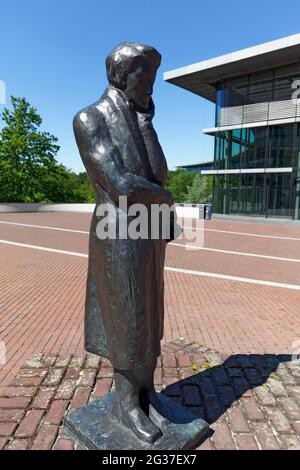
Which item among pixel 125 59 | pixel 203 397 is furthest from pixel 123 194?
pixel 203 397

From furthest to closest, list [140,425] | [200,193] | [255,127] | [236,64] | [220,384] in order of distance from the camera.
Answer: [200,193] → [255,127] → [236,64] → [220,384] → [140,425]

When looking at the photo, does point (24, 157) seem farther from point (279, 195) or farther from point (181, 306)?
point (181, 306)

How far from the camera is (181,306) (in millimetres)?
6125

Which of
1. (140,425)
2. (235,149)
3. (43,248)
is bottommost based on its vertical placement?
(43,248)

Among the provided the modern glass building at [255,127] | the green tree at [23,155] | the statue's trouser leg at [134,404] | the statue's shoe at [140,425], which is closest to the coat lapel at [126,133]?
the statue's trouser leg at [134,404]

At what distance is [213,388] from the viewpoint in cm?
337

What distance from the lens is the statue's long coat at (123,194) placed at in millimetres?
1985

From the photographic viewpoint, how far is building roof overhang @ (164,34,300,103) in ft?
74.1

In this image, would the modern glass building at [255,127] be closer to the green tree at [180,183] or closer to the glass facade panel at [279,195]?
the glass facade panel at [279,195]

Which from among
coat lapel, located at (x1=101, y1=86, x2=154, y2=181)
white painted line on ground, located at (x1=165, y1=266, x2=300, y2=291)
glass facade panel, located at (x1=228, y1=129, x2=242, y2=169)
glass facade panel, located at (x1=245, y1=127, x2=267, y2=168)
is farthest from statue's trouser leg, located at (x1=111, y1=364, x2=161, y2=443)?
glass facade panel, located at (x1=228, y1=129, x2=242, y2=169)

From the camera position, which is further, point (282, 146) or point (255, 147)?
point (255, 147)

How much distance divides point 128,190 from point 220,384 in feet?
7.87
